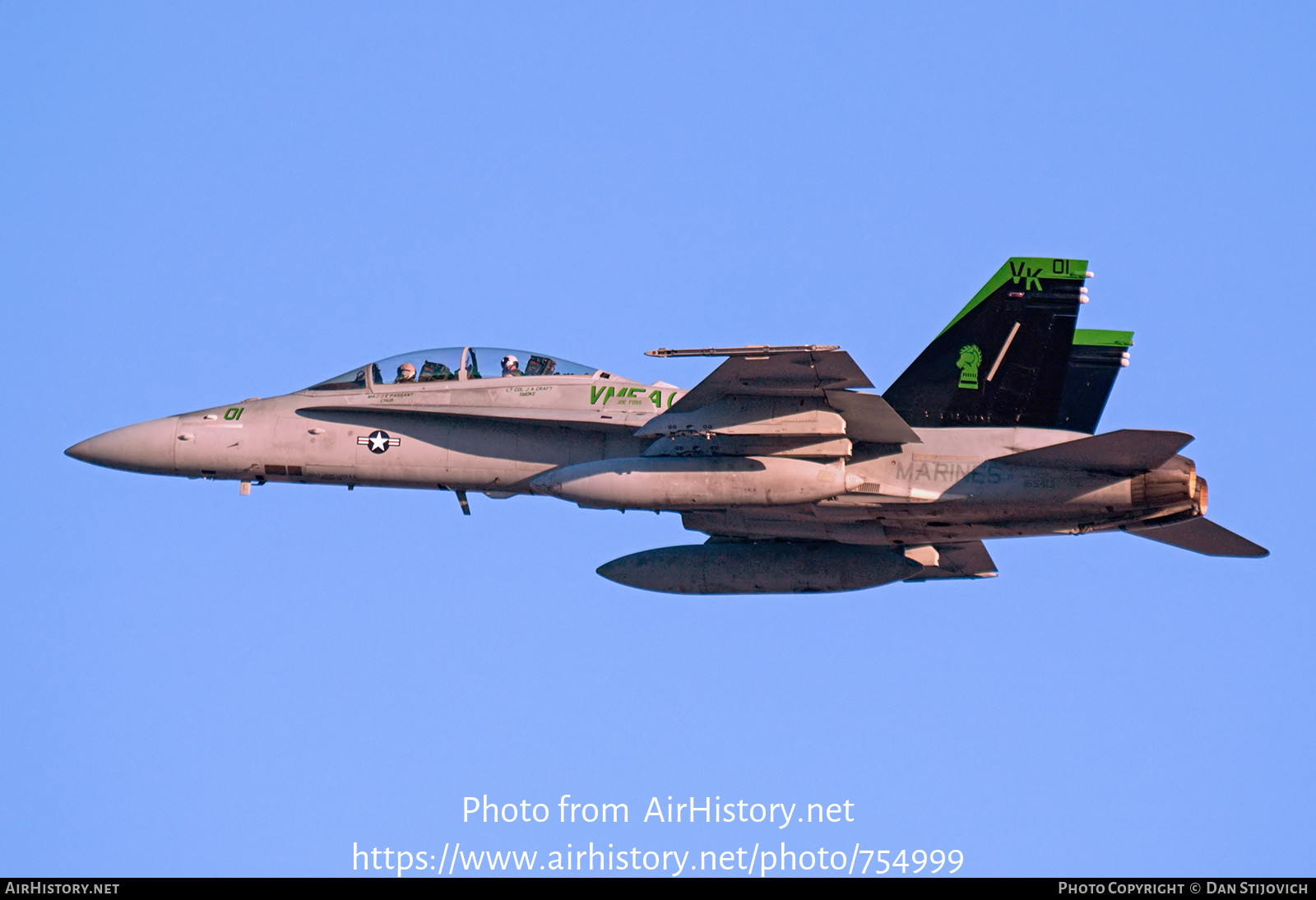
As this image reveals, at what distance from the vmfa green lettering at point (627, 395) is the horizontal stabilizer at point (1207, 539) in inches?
244

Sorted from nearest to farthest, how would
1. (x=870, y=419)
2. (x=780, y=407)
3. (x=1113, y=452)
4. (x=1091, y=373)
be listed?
(x=1113, y=452) < (x=780, y=407) < (x=870, y=419) < (x=1091, y=373)

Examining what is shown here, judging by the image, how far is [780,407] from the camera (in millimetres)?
17906

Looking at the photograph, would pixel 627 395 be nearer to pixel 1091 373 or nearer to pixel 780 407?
pixel 780 407

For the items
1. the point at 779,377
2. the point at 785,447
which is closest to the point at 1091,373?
the point at 785,447

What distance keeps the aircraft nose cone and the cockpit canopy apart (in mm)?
2043

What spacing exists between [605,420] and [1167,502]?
6.59 meters

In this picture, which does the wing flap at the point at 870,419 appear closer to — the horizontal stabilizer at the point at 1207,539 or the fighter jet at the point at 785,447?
the fighter jet at the point at 785,447

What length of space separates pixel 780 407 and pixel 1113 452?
370 cm

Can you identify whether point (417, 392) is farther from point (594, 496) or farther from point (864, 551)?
point (864, 551)

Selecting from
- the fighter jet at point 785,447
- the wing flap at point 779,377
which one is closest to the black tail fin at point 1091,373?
the fighter jet at point 785,447

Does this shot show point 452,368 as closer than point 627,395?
No

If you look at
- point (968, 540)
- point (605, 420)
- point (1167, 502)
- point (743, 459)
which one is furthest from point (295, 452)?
point (1167, 502)

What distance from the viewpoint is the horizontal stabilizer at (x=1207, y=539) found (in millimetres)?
19859

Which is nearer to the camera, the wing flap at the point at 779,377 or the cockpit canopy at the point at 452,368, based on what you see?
the wing flap at the point at 779,377
